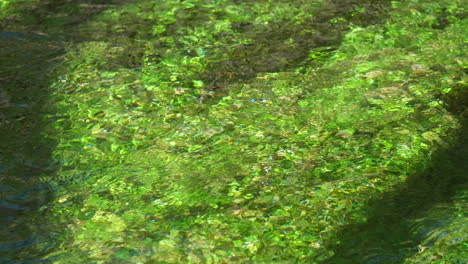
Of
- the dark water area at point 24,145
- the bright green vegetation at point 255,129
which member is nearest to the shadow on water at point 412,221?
the bright green vegetation at point 255,129

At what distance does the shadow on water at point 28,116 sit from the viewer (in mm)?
3381

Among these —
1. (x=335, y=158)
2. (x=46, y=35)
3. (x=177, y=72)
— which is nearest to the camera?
(x=335, y=158)

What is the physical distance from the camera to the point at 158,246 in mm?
3285

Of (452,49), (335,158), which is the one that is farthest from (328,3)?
(335,158)

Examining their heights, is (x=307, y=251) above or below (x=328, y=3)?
below

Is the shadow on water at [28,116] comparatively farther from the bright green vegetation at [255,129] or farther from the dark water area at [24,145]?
the bright green vegetation at [255,129]

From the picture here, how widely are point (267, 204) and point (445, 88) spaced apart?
2.27 metres

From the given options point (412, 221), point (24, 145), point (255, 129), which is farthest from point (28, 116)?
point (412, 221)

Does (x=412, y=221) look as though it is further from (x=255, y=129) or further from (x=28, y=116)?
(x=28, y=116)

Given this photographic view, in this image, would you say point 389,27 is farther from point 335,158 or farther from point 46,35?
point 46,35

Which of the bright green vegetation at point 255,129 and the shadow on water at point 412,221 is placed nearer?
the shadow on water at point 412,221

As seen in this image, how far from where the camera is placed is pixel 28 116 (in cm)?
465

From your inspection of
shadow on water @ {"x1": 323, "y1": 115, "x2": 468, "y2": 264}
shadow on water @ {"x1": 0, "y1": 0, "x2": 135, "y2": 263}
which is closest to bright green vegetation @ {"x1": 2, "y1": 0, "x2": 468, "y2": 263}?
shadow on water @ {"x1": 323, "y1": 115, "x2": 468, "y2": 264}

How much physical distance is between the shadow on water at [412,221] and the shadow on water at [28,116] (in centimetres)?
186
